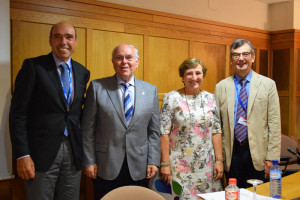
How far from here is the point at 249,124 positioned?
254 cm

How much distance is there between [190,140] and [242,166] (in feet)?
1.61

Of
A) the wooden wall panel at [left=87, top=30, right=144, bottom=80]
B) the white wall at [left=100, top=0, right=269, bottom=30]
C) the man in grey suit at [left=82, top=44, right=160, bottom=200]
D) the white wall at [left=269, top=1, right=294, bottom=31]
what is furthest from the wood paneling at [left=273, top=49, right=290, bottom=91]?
the man in grey suit at [left=82, top=44, right=160, bottom=200]

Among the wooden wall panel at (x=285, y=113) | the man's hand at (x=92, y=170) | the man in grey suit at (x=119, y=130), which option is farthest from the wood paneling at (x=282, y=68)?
the man's hand at (x=92, y=170)

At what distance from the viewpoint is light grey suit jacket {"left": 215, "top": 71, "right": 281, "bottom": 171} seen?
8.30 ft

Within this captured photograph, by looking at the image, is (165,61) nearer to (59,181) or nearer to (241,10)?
(241,10)

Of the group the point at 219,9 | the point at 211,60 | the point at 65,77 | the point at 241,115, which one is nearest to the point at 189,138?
the point at 241,115

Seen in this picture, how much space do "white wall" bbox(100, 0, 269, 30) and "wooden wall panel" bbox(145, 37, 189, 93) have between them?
0.42 meters

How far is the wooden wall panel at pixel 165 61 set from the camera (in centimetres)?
402

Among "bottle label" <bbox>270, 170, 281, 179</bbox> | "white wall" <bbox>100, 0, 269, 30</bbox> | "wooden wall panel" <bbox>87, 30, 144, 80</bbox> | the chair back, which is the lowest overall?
the chair back

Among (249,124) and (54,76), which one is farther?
(249,124)

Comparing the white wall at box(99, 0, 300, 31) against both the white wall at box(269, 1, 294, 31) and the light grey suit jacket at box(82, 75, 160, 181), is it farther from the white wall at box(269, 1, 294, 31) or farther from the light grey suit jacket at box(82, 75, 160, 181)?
the light grey suit jacket at box(82, 75, 160, 181)

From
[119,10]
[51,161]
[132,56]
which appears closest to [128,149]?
[51,161]

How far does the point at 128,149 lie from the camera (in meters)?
2.22

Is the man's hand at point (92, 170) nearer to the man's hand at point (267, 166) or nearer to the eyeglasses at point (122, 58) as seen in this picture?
the eyeglasses at point (122, 58)
